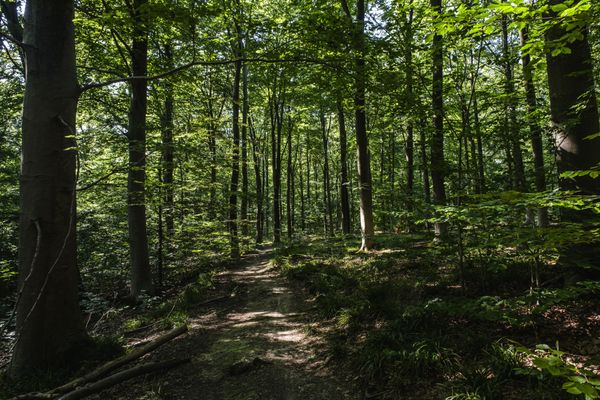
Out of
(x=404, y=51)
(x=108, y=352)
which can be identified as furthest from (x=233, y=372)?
(x=404, y=51)

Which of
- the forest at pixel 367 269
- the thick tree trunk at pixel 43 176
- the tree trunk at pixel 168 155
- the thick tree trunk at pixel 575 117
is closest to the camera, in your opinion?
the forest at pixel 367 269

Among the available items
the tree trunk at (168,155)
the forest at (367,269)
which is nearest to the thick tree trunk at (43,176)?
the forest at (367,269)

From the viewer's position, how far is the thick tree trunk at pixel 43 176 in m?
4.53

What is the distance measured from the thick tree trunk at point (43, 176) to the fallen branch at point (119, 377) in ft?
3.21

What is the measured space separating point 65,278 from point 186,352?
2.38 metres

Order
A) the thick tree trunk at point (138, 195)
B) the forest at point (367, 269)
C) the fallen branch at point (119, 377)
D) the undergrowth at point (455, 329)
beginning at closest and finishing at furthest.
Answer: the undergrowth at point (455, 329)
the forest at point (367, 269)
the fallen branch at point (119, 377)
the thick tree trunk at point (138, 195)

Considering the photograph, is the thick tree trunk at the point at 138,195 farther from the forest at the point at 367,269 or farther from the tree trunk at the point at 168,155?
the tree trunk at the point at 168,155

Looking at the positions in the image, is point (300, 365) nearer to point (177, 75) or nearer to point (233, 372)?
point (233, 372)

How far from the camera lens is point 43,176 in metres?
4.55

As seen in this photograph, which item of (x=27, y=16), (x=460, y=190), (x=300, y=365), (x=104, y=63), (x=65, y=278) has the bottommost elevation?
(x=300, y=365)

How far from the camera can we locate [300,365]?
17.1 ft

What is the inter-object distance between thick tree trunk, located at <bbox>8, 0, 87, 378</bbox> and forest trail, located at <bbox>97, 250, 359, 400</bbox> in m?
1.32

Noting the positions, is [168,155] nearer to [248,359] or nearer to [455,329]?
[248,359]

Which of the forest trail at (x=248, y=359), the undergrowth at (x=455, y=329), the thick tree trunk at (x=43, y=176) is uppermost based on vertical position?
the thick tree trunk at (x=43, y=176)
